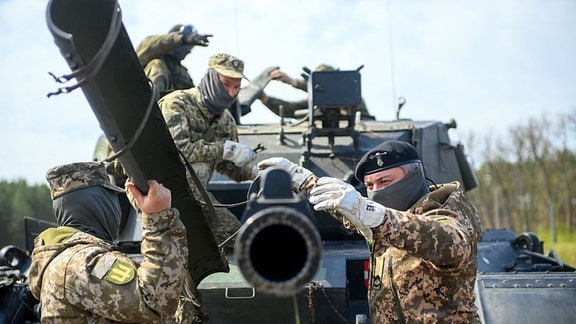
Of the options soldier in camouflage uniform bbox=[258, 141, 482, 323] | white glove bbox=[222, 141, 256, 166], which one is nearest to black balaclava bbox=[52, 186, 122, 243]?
soldier in camouflage uniform bbox=[258, 141, 482, 323]

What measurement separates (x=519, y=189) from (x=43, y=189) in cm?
2862

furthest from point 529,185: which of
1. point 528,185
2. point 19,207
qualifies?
point 19,207

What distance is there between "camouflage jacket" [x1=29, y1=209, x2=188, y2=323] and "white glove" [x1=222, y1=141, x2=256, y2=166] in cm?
231

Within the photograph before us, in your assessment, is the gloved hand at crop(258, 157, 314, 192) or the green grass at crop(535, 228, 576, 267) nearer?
the gloved hand at crop(258, 157, 314, 192)

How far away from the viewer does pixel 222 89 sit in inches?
254

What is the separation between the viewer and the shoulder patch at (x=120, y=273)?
3.91m

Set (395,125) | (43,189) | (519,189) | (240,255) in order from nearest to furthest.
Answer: (240,255) → (395,125) → (43,189) → (519,189)

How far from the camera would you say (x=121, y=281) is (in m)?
3.90

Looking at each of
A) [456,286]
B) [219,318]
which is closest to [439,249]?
[456,286]

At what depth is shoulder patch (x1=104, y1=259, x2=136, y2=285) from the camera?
3908 mm

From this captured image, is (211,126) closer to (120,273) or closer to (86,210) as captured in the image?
(86,210)

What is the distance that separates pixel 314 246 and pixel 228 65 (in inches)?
142

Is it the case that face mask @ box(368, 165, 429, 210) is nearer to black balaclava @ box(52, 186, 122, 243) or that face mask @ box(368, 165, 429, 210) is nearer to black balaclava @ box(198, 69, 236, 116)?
black balaclava @ box(52, 186, 122, 243)

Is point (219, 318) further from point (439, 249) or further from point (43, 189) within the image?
point (43, 189)
